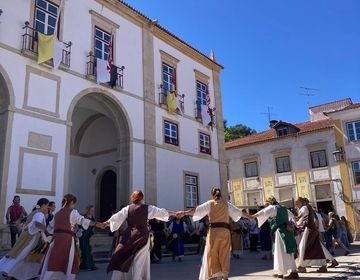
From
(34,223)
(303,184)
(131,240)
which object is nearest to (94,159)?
(34,223)

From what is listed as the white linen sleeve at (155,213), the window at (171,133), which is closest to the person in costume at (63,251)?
the white linen sleeve at (155,213)

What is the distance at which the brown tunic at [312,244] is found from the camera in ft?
29.1

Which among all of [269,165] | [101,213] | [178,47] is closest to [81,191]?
[101,213]

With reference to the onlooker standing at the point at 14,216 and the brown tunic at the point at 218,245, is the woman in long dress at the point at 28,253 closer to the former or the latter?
the brown tunic at the point at 218,245

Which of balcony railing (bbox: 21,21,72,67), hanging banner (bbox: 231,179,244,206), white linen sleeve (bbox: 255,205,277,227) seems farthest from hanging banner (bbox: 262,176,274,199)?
white linen sleeve (bbox: 255,205,277,227)

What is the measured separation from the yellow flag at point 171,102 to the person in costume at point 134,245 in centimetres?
1354

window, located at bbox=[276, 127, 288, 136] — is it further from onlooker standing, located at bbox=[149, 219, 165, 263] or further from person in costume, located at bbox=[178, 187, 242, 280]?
person in costume, located at bbox=[178, 187, 242, 280]

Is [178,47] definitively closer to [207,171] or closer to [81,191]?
[207,171]

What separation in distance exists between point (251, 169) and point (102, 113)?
699 inches

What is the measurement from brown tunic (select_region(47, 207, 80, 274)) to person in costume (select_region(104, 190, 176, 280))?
695 mm

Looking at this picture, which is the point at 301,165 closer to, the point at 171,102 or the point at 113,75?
the point at 171,102

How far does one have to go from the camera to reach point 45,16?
1477cm

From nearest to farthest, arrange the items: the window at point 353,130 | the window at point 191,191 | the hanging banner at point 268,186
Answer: the window at point 191,191 → the window at point 353,130 → the hanging banner at point 268,186

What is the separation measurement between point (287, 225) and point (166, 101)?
12306mm
